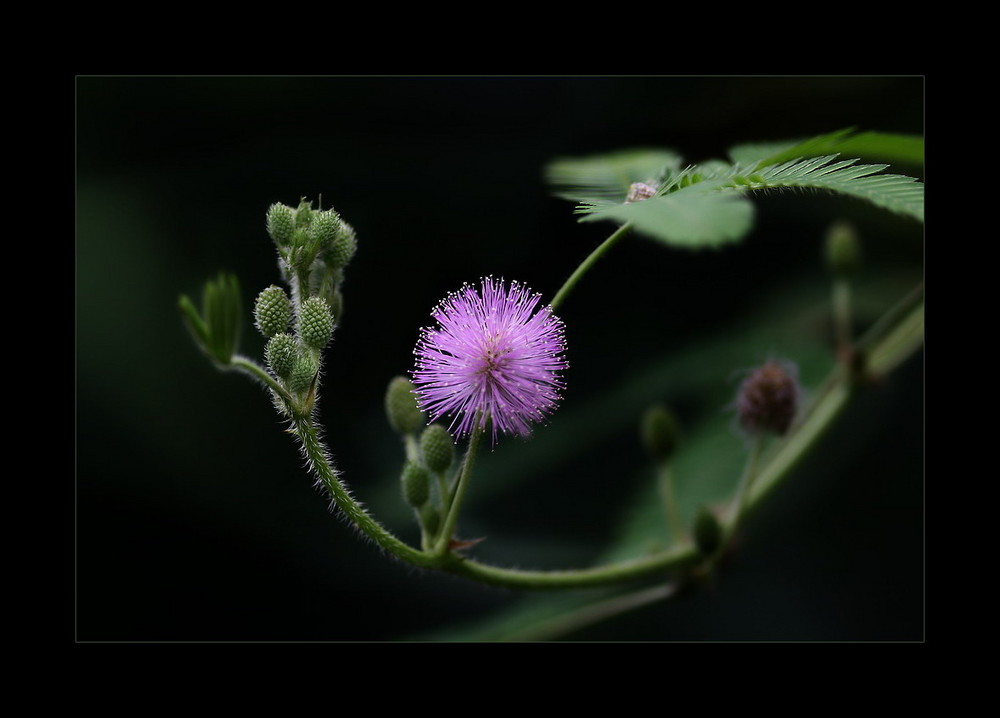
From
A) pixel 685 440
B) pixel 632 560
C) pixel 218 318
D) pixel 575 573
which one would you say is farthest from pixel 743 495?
pixel 218 318

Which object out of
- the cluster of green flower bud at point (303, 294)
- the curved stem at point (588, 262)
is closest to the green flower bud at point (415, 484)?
the cluster of green flower bud at point (303, 294)

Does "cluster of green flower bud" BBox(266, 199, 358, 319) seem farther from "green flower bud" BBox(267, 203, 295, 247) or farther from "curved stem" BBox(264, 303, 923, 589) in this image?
"curved stem" BBox(264, 303, 923, 589)

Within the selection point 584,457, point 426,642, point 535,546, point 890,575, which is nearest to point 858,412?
point 890,575

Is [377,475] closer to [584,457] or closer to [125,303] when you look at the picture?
[584,457]

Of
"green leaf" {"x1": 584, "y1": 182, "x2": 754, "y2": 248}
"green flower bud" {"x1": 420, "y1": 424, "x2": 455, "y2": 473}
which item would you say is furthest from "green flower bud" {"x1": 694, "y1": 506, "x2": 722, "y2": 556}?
"green leaf" {"x1": 584, "y1": 182, "x2": 754, "y2": 248}

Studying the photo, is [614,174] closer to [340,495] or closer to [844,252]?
[844,252]

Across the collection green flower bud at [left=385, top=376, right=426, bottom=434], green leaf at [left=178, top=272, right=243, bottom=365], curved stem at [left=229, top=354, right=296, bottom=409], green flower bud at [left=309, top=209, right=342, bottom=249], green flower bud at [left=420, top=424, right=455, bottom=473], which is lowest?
green flower bud at [left=420, top=424, right=455, bottom=473]

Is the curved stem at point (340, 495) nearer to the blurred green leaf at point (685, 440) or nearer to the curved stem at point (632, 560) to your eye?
the curved stem at point (632, 560)
